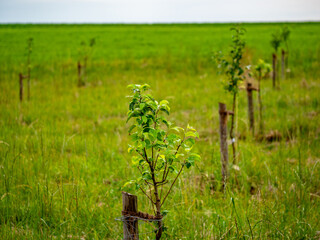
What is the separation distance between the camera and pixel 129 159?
5352 millimetres

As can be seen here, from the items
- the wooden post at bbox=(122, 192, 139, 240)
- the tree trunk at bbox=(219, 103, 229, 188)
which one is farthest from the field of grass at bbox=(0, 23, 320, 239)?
Answer: the wooden post at bbox=(122, 192, 139, 240)

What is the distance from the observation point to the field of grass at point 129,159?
340 cm

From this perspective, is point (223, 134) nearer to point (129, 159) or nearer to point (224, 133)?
point (224, 133)

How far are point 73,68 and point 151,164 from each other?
15466mm

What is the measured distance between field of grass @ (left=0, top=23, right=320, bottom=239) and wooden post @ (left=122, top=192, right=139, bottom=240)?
2.68 feet

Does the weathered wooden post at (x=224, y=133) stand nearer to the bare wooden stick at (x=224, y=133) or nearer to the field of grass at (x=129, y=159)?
the bare wooden stick at (x=224, y=133)

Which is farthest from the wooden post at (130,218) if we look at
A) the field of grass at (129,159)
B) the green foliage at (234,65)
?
the green foliage at (234,65)

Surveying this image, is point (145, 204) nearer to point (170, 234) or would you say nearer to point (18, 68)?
point (170, 234)

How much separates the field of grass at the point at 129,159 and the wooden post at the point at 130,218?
0.82m

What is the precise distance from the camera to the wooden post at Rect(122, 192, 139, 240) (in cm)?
235

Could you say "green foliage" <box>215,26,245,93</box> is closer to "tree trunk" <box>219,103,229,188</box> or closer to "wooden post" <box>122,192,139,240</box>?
"tree trunk" <box>219,103,229,188</box>

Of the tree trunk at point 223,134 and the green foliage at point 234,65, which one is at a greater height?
the green foliage at point 234,65

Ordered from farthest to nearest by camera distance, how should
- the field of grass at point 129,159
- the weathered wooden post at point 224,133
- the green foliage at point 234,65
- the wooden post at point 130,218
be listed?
the green foliage at point 234,65 < the weathered wooden post at point 224,133 < the field of grass at point 129,159 < the wooden post at point 130,218

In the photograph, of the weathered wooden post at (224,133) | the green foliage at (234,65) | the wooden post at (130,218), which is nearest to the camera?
the wooden post at (130,218)
